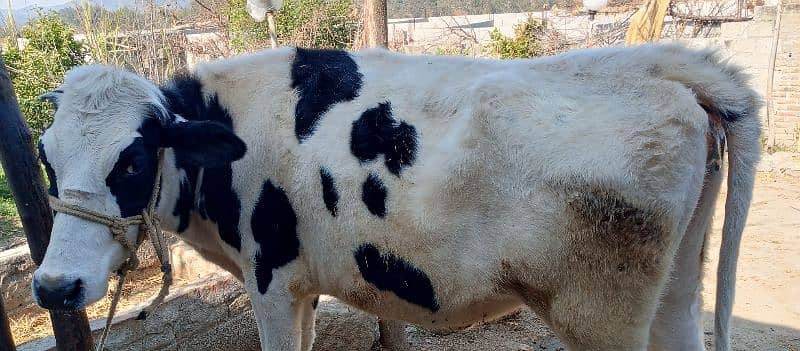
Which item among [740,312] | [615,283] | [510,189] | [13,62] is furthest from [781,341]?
[13,62]

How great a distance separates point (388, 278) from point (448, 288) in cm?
28

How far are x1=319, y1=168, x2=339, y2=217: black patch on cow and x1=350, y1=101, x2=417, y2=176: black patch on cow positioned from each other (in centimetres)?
16

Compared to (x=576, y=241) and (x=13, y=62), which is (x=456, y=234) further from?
(x=13, y=62)

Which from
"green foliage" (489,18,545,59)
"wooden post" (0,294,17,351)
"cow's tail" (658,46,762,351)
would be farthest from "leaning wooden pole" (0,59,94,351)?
"green foliage" (489,18,545,59)

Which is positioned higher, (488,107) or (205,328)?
(488,107)

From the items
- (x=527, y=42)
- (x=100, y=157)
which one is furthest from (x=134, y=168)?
(x=527, y=42)

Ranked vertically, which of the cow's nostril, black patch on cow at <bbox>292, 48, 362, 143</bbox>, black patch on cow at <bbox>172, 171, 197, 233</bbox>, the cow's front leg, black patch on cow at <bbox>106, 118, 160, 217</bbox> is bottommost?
the cow's front leg

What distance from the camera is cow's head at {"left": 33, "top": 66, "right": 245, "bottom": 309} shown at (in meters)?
2.31

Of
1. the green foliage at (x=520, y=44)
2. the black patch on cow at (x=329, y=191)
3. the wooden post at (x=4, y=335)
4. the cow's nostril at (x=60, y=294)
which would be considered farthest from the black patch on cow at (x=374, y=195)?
the green foliage at (x=520, y=44)

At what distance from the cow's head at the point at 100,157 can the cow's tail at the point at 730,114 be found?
1.83 metres

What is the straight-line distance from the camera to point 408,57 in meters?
2.86

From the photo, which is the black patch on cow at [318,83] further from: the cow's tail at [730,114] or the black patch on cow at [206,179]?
the cow's tail at [730,114]

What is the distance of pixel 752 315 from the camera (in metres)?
5.32

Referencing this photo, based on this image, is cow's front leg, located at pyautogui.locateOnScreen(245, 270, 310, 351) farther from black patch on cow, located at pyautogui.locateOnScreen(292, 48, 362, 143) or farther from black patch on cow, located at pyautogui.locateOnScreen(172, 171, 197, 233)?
black patch on cow, located at pyautogui.locateOnScreen(292, 48, 362, 143)
